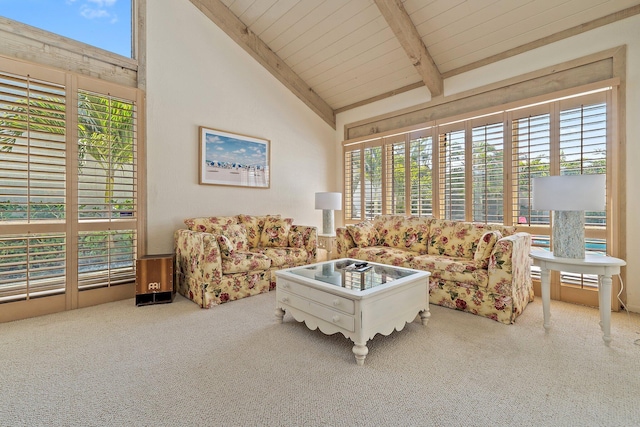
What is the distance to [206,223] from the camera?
3682 millimetres

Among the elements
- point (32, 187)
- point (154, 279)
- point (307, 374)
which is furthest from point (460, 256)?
point (32, 187)

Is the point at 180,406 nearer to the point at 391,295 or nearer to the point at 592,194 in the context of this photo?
the point at 391,295

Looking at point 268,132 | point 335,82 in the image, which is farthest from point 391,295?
point 335,82

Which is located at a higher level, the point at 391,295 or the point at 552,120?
the point at 552,120

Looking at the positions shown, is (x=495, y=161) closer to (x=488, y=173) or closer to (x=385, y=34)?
(x=488, y=173)

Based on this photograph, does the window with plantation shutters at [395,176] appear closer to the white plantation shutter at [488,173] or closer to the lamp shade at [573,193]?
the white plantation shutter at [488,173]

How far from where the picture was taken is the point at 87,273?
3061 millimetres

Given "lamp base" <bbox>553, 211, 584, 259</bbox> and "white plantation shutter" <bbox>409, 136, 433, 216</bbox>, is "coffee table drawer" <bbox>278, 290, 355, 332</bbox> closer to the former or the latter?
"lamp base" <bbox>553, 211, 584, 259</bbox>

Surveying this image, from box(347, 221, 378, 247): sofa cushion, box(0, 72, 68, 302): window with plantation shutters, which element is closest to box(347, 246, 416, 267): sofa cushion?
box(347, 221, 378, 247): sofa cushion

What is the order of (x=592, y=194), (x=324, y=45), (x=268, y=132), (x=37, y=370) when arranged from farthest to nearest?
1. (x=268, y=132)
2. (x=324, y=45)
3. (x=592, y=194)
4. (x=37, y=370)

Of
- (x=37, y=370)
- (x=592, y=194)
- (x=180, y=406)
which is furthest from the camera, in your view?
(x=592, y=194)

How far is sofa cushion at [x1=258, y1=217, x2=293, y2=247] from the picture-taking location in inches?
164

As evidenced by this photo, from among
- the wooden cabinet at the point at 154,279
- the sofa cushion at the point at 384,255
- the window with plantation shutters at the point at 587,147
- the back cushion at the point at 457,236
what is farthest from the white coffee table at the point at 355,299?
the window with plantation shutters at the point at 587,147

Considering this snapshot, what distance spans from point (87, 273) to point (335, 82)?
4203 mm
